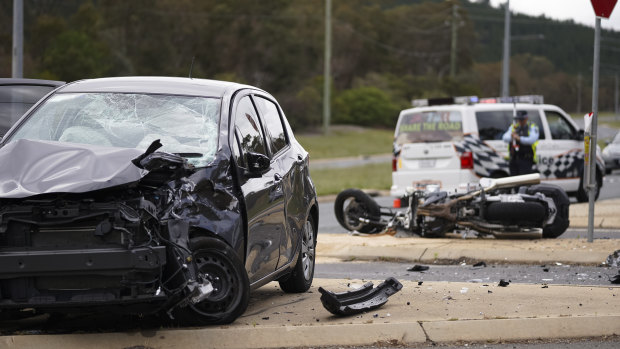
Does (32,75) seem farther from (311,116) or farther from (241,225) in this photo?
(241,225)

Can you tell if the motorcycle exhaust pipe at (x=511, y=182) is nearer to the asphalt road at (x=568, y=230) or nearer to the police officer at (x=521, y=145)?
the asphalt road at (x=568, y=230)

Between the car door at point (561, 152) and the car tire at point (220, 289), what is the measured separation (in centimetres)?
1241

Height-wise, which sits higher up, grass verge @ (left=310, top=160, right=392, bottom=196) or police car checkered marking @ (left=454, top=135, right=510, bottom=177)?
police car checkered marking @ (left=454, top=135, right=510, bottom=177)

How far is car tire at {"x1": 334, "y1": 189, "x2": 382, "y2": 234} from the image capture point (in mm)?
13711

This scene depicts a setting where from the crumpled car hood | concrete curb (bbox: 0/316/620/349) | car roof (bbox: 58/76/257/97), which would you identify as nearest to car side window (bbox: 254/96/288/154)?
car roof (bbox: 58/76/257/97)

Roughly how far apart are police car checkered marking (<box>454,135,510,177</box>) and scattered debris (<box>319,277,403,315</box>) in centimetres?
956

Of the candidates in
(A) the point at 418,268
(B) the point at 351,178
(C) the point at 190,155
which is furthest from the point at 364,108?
(C) the point at 190,155

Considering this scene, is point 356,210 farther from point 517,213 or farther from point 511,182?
point 517,213

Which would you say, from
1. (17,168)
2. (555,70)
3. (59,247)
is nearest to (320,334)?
Answer: (59,247)

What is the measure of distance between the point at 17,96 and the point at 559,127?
1147 centimetres

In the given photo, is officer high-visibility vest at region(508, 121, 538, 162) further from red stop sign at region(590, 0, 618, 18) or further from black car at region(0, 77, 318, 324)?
black car at region(0, 77, 318, 324)

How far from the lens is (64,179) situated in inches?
231

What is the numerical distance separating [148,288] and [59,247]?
1.90ft

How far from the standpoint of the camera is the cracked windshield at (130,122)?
6777mm
